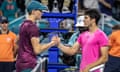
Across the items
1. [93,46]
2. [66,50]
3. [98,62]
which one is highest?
[93,46]

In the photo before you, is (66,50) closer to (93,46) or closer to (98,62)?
(93,46)

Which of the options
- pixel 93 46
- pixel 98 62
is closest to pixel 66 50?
pixel 93 46

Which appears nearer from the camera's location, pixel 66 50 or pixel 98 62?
pixel 98 62

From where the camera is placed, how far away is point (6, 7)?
13672 mm

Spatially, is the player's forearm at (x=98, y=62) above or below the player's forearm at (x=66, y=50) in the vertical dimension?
below

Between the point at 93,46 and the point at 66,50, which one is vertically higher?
the point at 93,46

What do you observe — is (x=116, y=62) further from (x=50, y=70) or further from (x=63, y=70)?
(x=50, y=70)

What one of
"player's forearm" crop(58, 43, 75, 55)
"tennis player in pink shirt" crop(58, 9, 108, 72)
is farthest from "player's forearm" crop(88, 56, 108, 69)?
"player's forearm" crop(58, 43, 75, 55)

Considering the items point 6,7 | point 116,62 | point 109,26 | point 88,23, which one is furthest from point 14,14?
point 88,23

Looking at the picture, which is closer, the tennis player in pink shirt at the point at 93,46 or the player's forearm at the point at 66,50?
the tennis player in pink shirt at the point at 93,46

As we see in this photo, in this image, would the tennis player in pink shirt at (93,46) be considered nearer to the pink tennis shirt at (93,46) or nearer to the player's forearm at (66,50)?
the pink tennis shirt at (93,46)

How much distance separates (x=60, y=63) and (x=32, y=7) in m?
4.51

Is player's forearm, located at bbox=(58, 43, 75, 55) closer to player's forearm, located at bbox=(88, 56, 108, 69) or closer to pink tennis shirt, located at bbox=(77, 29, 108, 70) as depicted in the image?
pink tennis shirt, located at bbox=(77, 29, 108, 70)

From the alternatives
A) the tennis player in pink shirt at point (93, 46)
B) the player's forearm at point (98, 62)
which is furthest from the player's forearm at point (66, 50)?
the player's forearm at point (98, 62)
